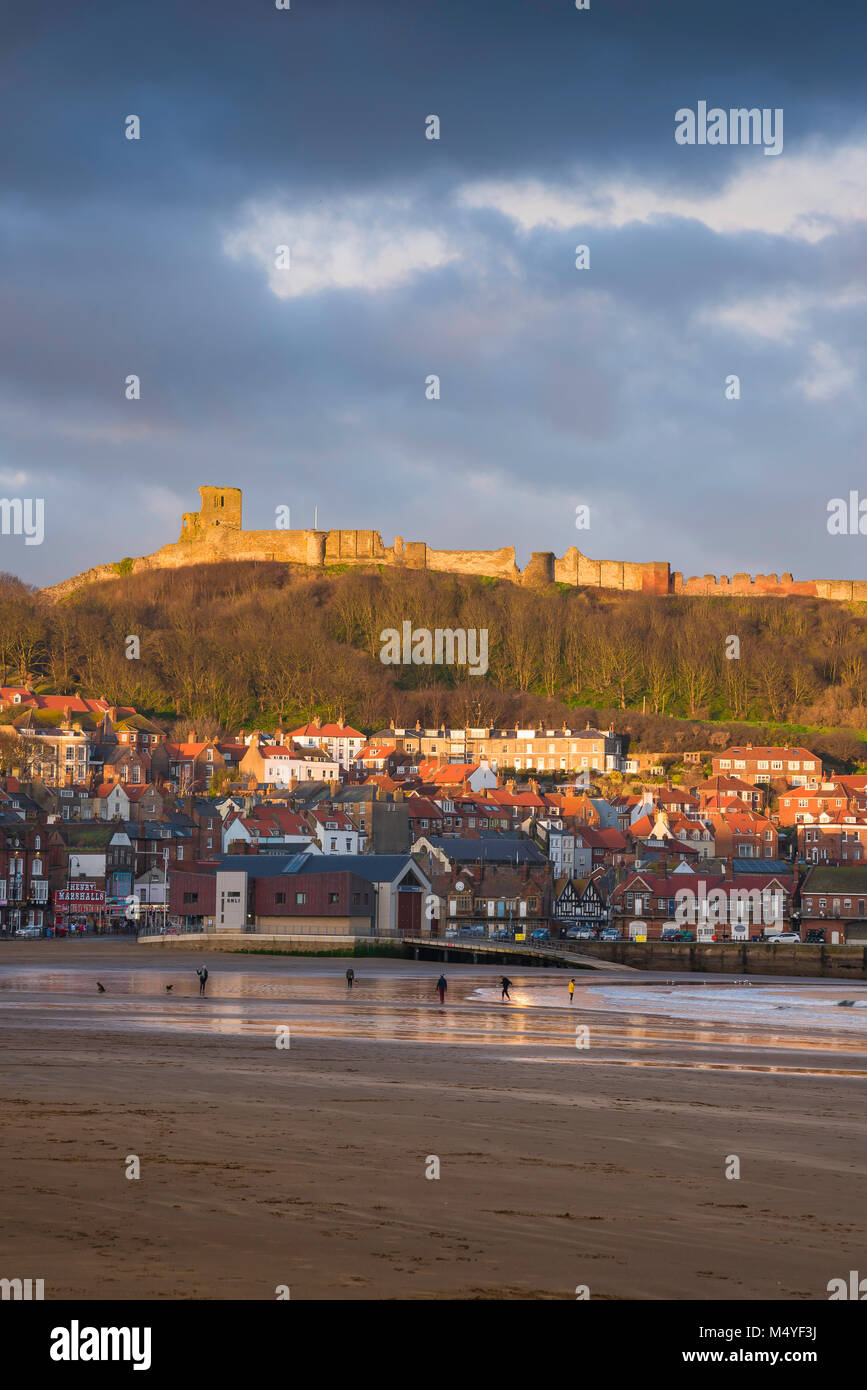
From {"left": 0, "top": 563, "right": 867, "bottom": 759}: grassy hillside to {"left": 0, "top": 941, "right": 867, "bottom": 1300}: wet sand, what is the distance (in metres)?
104

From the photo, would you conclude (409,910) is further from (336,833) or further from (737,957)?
(336,833)

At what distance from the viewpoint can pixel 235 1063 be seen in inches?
715

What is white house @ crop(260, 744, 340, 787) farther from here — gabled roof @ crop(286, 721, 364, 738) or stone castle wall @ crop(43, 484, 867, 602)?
stone castle wall @ crop(43, 484, 867, 602)

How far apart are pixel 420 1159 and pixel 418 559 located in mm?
147784

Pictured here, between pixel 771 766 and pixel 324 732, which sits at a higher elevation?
pixel 324 732

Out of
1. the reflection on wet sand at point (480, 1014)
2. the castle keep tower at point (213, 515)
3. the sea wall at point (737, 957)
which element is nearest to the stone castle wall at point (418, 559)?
the castle keep tower at point (213, 515)

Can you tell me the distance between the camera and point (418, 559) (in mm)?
158500

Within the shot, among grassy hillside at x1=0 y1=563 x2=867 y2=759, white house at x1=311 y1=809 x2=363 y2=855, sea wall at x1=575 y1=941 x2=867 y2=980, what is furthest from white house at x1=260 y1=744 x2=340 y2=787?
sea wall at x1=575 y1=941 x2=867 y2=980

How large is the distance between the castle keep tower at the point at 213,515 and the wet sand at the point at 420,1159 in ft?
450

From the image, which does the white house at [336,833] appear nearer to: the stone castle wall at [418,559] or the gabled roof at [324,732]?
the gabled roof at [324,732]

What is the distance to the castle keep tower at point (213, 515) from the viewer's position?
6299 inches

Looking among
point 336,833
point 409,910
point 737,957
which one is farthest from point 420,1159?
point 336,833

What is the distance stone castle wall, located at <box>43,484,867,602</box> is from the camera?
15788 centimetres
